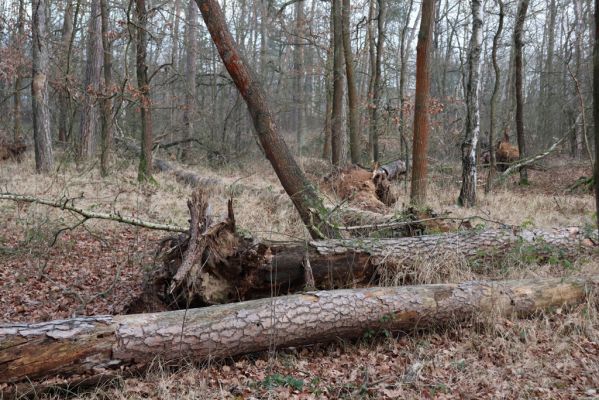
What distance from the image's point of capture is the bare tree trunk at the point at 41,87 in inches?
434

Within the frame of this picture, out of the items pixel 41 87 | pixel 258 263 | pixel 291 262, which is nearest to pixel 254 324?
pixel 258 263

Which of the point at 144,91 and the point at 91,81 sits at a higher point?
the point at 91,81

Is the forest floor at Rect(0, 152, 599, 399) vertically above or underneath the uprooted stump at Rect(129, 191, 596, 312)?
underneath

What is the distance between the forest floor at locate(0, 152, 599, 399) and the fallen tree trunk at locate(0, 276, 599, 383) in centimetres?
14

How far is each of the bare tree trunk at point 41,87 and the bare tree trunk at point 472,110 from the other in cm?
927

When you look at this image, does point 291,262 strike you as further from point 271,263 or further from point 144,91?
point 144,91

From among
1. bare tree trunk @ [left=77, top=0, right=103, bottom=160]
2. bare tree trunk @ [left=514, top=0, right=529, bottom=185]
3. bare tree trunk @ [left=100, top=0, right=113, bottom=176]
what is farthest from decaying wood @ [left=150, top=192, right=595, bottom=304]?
bare tree trunk @ [left=514, top=0, right=529, bottom=185]

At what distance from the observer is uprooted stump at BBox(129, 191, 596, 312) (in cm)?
450

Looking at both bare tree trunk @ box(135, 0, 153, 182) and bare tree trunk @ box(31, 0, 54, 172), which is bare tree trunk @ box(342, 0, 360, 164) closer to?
bare tree trunk @ box(135, 0, 153, 182)

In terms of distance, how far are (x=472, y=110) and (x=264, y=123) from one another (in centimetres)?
524

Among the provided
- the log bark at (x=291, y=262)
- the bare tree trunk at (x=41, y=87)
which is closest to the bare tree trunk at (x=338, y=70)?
the bare tree trunk at (x=41, y=87)

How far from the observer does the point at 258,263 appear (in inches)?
187

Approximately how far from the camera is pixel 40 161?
11508 millimetres

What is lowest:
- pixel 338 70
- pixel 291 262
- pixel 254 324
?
pixel 254 324
